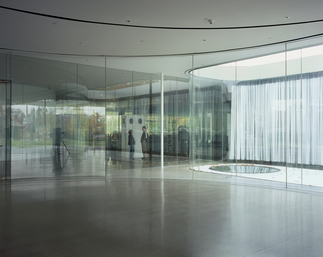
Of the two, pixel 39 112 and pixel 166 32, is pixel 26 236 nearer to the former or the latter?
pixel 166 32

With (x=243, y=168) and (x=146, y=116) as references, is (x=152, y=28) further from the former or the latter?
(x=243, y=168)

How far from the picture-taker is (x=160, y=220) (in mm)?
5926

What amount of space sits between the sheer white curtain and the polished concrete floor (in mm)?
1185

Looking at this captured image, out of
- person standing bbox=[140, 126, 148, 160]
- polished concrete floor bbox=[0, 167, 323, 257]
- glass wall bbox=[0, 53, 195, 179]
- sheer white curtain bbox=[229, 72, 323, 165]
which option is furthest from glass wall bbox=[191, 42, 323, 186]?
person standing bbox=[140, 126, 148, 160]

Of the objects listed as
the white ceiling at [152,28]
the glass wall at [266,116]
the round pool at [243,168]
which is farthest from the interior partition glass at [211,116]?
the white ceiling at [152,28]

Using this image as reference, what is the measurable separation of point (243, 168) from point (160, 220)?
590cm

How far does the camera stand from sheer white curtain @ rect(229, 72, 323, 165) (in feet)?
30.3

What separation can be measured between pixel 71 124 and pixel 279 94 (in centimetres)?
745

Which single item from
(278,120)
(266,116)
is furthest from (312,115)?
(266,116)

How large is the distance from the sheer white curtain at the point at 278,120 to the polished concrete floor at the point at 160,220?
1185mm

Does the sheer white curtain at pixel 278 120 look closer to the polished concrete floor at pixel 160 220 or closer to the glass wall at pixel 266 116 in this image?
the glass wall at pixel 266 116

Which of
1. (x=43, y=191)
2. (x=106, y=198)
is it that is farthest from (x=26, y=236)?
(x=43, y=191)

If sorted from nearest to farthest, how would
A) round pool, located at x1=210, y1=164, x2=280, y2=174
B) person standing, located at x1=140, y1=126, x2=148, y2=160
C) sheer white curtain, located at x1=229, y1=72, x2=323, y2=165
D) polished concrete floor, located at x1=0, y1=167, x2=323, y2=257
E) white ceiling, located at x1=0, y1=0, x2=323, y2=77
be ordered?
polished concrete floor, located at x1=0, y1=167, x2=323, y2=257
white ceiling, located at x1=0, y1=0, x2=323, y2=77
sheer white curtain, located at x1=229, y1=72, x2=323, y2=165
round pool, located at x1=210, y1=164, x2=280, y2=174
person standing, located at x1=140, y1=126, x2=148, y2=160

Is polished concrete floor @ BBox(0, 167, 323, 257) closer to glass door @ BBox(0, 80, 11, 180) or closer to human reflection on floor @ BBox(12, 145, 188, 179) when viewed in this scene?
glass door @ BBox(0, 80, 11, 180)
